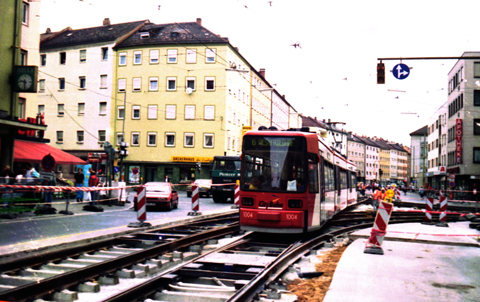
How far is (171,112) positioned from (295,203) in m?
43.7

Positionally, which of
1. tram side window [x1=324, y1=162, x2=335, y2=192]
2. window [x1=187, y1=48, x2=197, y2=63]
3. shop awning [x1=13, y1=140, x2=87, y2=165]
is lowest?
tram side window [x1=324, y1=162, x2=335, y2=192]

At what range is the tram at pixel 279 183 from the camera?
12.7 meters

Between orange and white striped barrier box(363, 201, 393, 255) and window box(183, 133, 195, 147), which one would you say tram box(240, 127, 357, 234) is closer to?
orange and white striped barrier box(363, 201, 393, 255)

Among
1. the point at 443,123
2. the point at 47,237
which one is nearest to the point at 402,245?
the point at 47,237

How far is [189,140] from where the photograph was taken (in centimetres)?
5438

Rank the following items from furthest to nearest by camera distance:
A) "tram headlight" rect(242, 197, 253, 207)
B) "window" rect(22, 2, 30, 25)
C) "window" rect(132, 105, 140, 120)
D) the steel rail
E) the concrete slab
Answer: "window" rect(132, 105, 140, 120) → "window" rect(22, 2, 30, 25) → "tram headlight" rect(242, 197, 253, 207) → the concrete slab → the steel rail

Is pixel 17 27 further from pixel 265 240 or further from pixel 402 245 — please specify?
pixel 402 245

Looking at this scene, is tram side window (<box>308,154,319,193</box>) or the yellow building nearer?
tram side window (<box>308,154,319,193</box>)

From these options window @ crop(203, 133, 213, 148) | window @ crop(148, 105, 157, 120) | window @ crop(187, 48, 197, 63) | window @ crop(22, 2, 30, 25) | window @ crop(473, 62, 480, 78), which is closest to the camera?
window @ crop(22, 2, 30, 25)

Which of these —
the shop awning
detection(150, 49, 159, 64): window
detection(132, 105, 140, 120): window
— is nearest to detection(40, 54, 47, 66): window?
detection(132, 105, 140, 120): window

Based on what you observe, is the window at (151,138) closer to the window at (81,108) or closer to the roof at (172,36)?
the window at (81,108)

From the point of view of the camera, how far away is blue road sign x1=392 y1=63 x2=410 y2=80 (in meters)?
17.8

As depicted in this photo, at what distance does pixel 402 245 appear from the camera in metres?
13.0

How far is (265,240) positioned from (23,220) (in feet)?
25.9
